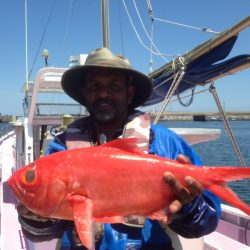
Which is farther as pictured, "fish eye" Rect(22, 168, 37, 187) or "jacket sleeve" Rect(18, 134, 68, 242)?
"jacket sleeve" Rect(18, 134, 68, 242)

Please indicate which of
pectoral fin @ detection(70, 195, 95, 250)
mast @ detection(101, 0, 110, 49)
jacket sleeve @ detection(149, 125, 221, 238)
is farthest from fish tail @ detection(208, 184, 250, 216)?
mast @ detection(101, 0, 110, 49)

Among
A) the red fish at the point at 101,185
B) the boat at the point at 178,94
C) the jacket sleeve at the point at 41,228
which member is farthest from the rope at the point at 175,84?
the red fish at the point at 101,185

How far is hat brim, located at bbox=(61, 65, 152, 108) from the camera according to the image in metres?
2.88

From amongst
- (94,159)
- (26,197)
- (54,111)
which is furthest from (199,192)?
(54,111)

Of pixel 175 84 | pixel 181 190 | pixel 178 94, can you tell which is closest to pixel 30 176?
pixel 181 190

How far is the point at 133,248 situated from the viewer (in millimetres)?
2500

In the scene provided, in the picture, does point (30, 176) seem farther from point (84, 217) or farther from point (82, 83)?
point (82, 83)

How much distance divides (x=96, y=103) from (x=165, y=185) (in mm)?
962

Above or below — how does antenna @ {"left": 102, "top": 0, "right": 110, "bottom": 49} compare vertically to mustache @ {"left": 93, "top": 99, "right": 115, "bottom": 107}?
above

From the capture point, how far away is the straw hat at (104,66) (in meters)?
2.71

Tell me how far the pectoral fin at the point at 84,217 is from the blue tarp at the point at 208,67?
3.14 m

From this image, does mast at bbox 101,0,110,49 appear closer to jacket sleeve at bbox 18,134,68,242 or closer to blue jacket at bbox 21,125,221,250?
blue jacket at bbox 21,125,221,250

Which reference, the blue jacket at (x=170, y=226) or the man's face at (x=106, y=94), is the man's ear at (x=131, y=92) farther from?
the blue jacket at (x=170, y=226)

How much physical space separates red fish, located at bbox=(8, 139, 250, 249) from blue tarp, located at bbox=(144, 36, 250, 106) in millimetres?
2723
